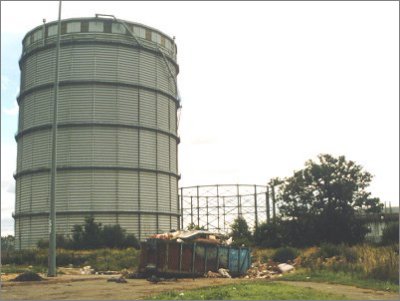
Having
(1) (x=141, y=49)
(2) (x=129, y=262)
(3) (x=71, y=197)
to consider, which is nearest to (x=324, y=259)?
(2) (x=129, y=262)

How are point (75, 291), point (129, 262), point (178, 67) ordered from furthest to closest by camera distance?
point (178, 67)
point (129, 262)
point (75, 291)

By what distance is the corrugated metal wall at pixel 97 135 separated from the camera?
1433 inches

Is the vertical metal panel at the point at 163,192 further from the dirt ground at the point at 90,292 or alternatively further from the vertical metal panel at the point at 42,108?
the dirt ground at the point at 90,292

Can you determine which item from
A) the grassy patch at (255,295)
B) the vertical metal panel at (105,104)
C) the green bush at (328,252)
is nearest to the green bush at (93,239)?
the vertical metal panel at (105,104)

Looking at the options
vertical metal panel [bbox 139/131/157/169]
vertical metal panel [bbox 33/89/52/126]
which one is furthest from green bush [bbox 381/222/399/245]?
vertical metal panel [bbox 33/89/52/126]

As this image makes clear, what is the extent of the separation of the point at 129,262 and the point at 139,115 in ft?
51.1

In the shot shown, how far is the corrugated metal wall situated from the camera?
Answer: 36.4m

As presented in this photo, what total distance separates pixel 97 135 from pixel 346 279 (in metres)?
25.9

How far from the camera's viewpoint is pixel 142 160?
37969 mm

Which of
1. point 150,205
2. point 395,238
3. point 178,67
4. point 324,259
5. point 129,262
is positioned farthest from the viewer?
point 178,67

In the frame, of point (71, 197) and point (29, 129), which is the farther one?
point (29, 129)

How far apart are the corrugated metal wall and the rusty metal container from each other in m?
18.5

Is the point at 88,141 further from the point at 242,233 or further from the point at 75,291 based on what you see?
the point at 75,291

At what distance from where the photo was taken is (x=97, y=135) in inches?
1458
